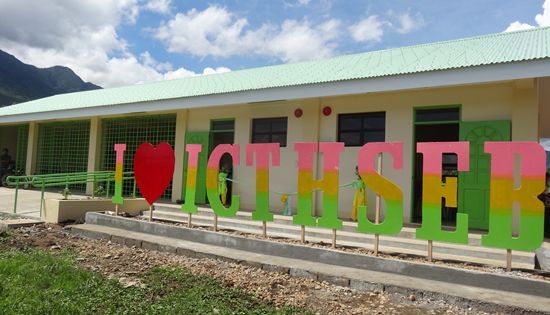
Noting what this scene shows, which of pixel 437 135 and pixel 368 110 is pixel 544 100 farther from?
pixel 368 110

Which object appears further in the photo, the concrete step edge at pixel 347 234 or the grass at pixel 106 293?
the concrete step edge at pixel 347 234

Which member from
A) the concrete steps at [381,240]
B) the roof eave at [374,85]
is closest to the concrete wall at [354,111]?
the roof eave at [374,85]

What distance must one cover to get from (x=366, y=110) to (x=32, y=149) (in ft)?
48.9

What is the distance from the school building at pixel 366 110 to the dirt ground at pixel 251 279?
3967mm

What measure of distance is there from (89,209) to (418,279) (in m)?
7.89

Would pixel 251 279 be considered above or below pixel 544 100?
below

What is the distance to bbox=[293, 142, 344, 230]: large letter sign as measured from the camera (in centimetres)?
629

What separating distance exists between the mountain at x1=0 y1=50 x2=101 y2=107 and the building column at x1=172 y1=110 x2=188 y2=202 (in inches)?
2443

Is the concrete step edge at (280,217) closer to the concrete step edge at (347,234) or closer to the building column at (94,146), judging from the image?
the concrete step edge at (347,234)

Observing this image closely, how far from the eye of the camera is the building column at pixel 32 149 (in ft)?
56.3

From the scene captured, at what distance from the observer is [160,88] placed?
15164mm

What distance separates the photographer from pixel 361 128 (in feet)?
30.4

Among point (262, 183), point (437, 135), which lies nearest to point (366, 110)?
point (437, 135)

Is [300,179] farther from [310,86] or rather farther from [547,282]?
[547,282]
